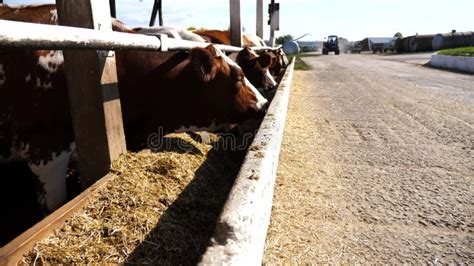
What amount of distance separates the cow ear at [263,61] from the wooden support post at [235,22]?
1.70 feet

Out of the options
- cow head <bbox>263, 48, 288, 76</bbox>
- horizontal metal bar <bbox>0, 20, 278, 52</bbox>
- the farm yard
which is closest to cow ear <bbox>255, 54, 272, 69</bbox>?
cow head <bbox>263, 48, 288, 76</bbox>

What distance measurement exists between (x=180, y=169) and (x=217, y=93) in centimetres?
140

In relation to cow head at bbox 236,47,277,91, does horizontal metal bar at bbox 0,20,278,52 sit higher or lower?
higher

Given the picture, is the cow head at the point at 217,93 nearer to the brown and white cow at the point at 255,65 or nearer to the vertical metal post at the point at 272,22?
the brown and white cow at the point at 255,65

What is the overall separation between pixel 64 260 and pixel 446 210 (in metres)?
2.32

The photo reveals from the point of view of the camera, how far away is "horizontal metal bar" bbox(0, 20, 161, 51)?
4.50ft

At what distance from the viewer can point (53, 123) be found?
9.45 ft

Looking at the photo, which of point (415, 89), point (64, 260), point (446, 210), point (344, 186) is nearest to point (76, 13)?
point (64, 260)

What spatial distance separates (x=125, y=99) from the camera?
331cm

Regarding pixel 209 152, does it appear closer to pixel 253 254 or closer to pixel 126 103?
pixel 126 103

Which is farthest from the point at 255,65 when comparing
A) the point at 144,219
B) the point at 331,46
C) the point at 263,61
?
the point at 331,46

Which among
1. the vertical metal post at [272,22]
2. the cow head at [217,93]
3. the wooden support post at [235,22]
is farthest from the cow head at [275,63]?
the cow head at [217,93]

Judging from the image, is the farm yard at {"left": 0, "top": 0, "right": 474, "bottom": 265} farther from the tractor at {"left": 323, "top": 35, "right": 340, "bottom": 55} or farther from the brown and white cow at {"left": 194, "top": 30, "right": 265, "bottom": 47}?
the tractor at {"left": 323, "top": 35, "right": 340, "bottom": 55}

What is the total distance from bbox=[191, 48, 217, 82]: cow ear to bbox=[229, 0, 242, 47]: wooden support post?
327cm
